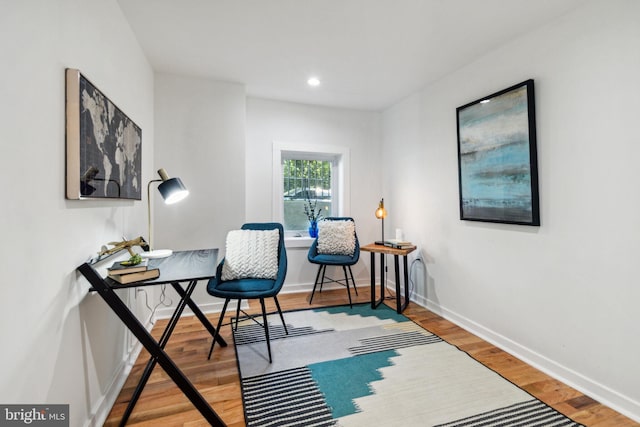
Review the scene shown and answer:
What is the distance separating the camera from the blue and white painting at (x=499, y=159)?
2.13m

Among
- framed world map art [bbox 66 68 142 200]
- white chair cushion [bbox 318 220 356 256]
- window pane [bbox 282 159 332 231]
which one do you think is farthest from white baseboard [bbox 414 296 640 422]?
framed world map art [bbox 66 68 142 200]

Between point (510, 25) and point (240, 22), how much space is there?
193 cm

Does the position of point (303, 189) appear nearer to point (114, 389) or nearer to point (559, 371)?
point (114, 389)

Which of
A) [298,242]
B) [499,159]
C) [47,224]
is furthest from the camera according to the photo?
[298,242]

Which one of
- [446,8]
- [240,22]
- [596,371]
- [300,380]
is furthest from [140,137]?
[596,371]

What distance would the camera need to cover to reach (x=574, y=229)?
190cm

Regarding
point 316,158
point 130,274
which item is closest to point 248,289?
point 130,274

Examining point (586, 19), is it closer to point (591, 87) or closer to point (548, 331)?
point (591, 87)

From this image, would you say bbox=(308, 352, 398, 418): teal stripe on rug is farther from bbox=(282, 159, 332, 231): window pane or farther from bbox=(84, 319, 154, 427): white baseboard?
bbox=(282, 159, 332, 231): window pane

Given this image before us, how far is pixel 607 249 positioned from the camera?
1.73m

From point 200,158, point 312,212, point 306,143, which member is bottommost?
point 312,212

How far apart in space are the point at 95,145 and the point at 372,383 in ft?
6.91

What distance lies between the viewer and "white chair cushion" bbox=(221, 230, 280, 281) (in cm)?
244

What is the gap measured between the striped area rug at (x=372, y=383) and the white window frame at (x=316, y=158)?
1459 millimetres
